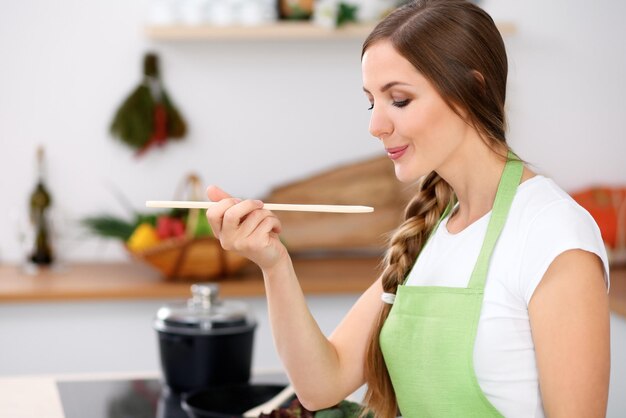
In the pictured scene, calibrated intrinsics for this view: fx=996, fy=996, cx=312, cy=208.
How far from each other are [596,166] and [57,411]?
262cm

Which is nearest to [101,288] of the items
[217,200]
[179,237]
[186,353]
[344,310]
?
[179,237]

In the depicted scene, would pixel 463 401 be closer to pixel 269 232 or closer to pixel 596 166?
pixel 269 232

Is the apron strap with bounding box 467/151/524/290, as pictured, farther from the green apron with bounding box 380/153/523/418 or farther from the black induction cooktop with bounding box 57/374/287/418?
the black induction cooktop with bounding box 57/374/287/418

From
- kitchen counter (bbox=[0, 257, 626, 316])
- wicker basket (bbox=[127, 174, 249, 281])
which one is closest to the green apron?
kitchen counter (bbox=[0, 257, 626, 316])

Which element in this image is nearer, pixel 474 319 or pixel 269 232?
pixel 474 319

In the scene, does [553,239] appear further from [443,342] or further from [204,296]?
[204,296]

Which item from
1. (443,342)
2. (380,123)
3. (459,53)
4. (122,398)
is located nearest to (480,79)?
(459,53)

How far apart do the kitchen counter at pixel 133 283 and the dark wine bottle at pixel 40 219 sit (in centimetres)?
8

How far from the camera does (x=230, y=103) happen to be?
3719 mm

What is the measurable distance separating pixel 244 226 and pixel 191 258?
5.94ft

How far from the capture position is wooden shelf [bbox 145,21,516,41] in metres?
3.47

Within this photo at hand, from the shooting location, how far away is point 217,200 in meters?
1.50

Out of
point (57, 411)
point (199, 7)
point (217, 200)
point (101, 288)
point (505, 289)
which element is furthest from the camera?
point (199, 7)

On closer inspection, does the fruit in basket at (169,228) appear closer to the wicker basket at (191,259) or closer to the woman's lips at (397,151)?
the wicker basket at (191,259)
